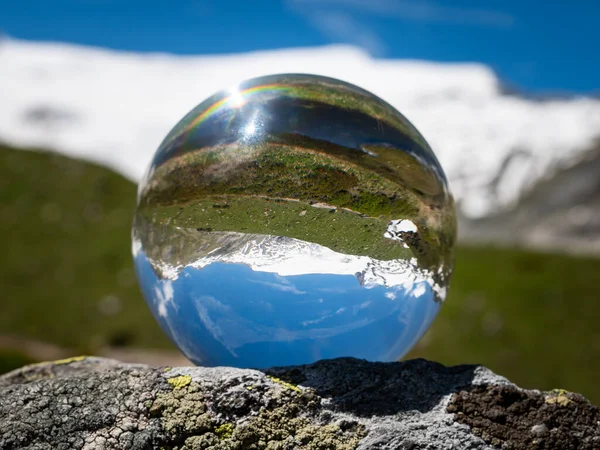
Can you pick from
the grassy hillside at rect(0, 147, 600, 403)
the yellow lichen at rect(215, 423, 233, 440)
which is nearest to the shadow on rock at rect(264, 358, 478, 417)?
the yellow lichen at rect(215, 423, 233, 440)

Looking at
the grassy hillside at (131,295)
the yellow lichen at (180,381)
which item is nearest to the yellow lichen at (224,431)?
the yellow lichen at (180,381)

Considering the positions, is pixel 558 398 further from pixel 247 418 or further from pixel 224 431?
pixel 224 431

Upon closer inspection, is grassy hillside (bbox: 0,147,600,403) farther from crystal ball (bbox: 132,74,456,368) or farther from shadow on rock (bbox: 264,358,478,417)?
crystal ball (bbox: 132,74,456,368)

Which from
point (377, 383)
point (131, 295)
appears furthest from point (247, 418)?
point (131, 295)

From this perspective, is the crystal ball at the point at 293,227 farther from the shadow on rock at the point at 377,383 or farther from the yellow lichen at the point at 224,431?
the yellow lichen at the point at 224,431

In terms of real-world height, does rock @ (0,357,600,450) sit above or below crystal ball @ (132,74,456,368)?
below

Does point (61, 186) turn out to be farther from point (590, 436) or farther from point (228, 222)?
point (590, 436)

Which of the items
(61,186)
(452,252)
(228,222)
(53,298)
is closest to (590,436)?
(452,252)
